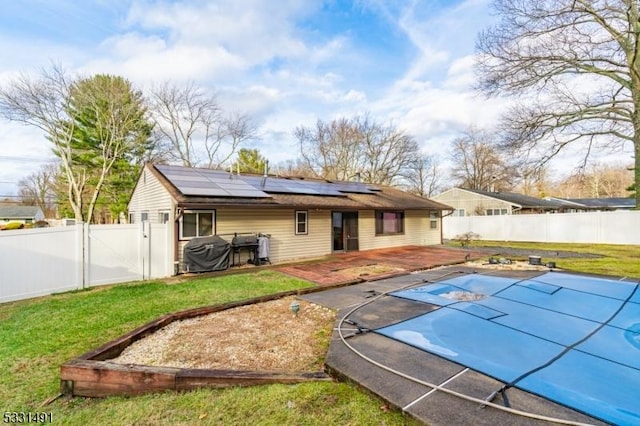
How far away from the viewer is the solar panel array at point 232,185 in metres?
8.63

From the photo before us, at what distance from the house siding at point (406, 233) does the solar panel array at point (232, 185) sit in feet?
5.45

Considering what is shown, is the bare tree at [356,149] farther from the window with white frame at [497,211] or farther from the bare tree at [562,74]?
the bare tree at [562,74]

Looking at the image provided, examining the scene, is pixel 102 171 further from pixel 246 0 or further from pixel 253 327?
pixel 253 327

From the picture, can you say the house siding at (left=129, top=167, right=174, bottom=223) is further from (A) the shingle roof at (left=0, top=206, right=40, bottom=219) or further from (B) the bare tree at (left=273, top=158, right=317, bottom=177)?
(A) the shingle roof at (left=0, top=206, right=40, bottom=219)

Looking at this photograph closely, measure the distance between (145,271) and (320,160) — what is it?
22.9m

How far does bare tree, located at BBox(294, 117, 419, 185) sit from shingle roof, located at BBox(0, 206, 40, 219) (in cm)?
3243

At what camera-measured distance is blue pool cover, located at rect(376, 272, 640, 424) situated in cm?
254

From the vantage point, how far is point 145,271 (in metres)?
7.65

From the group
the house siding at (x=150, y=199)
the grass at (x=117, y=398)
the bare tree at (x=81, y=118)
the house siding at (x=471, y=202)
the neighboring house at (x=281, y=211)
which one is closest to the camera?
the grass at (x=117, y=398)

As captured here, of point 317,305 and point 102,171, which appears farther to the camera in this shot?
point 102,171

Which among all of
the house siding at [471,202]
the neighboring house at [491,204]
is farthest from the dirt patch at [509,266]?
the house siding at [471,202]

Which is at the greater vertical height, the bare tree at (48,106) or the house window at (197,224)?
the bare tree at (48,106)

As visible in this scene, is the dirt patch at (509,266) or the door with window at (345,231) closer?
the dirt patch at (509,266)

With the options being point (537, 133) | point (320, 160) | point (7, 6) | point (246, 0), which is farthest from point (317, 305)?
point (320, 160)
